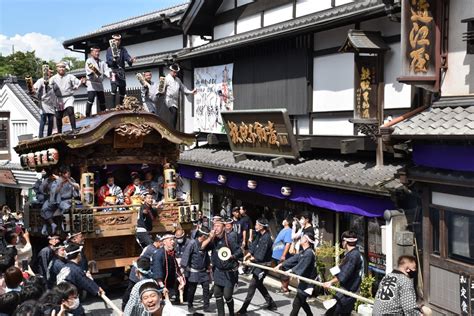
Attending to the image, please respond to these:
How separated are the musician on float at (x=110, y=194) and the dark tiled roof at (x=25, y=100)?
1514 cm

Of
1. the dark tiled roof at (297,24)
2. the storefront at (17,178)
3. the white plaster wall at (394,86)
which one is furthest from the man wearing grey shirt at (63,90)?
the storefront at (17,178)

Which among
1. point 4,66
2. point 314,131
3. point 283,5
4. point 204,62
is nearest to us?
point 314,131

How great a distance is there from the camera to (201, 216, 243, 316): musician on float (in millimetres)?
11387

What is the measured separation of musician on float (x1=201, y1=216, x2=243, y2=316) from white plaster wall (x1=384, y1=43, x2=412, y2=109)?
4.37 metres

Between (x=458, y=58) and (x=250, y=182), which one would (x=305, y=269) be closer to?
(x=458, y=58)

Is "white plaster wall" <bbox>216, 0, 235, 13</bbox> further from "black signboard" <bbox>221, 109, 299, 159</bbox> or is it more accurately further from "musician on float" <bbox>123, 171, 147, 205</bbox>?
"musician on float" <bbox>123, 171, 147, 205</bbox>

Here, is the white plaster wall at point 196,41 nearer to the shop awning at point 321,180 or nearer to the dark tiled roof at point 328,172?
the shop awning at point 321,180

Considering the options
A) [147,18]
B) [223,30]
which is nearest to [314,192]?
[223,30]

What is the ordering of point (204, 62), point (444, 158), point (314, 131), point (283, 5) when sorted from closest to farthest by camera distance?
point (444, 158), point (314, 131), point (283, 5), point (204, 62)

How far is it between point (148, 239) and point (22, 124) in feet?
60.6

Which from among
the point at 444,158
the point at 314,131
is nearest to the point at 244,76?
the point at 314,131

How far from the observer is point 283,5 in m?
16.1

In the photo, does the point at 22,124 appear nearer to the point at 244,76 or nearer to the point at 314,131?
the point at 244,76

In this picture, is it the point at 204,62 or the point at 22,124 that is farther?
the point at 22,124
